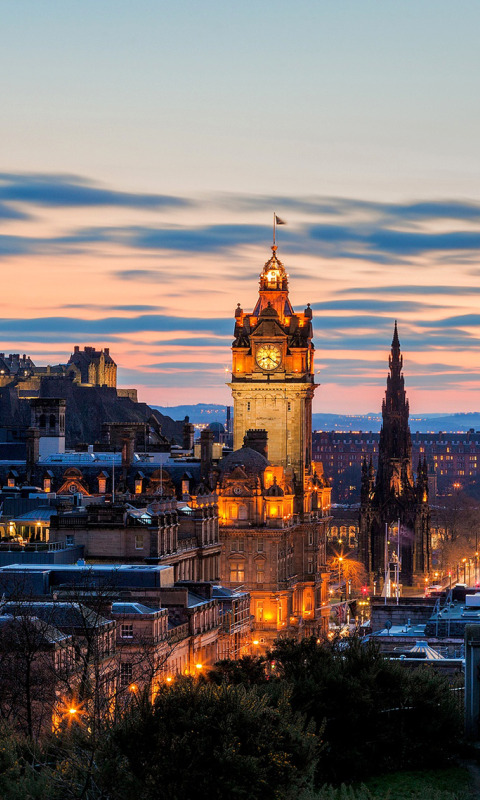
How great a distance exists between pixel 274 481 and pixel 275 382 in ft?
59.0

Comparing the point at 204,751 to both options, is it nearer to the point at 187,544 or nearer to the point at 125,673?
the point at 125,673

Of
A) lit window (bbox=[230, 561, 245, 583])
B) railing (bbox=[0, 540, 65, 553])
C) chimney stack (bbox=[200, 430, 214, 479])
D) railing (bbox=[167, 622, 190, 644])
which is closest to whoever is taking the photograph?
railing (bbox=[167, 622, 190, 644])

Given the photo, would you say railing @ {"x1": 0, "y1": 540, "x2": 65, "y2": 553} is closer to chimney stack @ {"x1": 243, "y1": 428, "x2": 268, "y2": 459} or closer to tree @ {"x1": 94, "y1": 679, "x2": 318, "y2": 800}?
chimney stack @ {"x1": 243, "y1": 428, "x2": 268, "y2": 459}

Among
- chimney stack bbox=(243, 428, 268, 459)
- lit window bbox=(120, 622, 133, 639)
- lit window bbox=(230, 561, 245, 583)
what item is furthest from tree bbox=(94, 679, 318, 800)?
chimney stack bbox=(243, 428, 268, 459)

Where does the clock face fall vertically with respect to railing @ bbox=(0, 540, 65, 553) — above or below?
above

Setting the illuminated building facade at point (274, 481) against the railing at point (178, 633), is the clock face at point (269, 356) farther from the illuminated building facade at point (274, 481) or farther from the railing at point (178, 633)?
the railing at point (178, 633)

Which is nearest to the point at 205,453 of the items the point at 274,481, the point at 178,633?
the point at 274,481

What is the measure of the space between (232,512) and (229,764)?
10080cm

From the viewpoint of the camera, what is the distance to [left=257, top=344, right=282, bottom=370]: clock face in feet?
622

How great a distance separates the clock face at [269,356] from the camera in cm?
18962

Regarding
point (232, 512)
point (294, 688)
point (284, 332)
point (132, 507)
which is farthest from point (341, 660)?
point (284, 332)

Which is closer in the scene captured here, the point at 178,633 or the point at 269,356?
the point at 178,633

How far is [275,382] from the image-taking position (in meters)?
190

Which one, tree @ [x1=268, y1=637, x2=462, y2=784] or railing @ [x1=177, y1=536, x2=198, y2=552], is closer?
tree @ [x1=268, y1=637, x2=462, y2=784]
